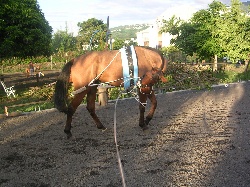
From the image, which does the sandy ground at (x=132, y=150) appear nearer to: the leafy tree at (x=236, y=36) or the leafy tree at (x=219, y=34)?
the leafy tree at (x=236, y=36)

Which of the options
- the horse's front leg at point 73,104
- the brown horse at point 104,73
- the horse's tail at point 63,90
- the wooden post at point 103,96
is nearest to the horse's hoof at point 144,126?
the brown horse at point 104,73

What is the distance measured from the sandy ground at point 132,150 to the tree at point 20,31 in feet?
27.4

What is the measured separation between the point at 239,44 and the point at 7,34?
14.0 m

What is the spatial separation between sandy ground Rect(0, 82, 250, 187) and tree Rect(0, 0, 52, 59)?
8.35 metres

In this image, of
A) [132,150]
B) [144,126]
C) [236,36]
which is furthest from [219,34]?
[132,150]

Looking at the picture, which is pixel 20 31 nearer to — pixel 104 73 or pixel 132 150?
pixel 104 73

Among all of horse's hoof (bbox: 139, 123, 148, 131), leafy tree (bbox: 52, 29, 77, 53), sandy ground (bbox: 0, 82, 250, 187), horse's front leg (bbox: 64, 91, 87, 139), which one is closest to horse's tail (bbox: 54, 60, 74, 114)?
horse's front leg (bbox: 64, 91, 87, 139)

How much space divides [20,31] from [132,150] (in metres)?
12.8

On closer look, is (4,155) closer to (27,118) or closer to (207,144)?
(27,118)

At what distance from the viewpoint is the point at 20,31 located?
14.9 meters

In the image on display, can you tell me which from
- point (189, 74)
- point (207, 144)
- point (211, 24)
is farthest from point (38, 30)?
point (207, 144)

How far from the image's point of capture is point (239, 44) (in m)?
16.2

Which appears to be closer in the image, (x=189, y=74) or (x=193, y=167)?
(x=193, y=167)

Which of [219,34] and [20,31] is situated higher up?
[20,31]
